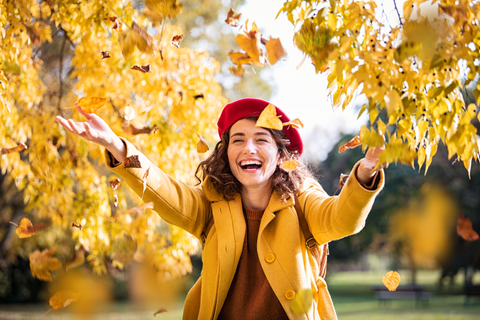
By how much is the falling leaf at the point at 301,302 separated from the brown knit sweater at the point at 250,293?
110 mm

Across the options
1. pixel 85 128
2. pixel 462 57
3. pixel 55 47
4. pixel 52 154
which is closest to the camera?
pixel 462 57

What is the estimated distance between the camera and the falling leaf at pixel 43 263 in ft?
8.10

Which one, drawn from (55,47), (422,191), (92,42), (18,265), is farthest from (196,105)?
(18,265)

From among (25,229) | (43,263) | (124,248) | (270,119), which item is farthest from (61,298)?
(270,119)

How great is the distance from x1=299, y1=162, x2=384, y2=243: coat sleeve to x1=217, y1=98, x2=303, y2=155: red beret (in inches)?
11.5

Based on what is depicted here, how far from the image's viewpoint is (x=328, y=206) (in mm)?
1799

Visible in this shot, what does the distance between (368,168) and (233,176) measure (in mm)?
819

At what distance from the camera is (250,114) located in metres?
2.05

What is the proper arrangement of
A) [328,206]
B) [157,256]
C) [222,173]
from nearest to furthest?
[328,206] < [222,173] < [157,256]

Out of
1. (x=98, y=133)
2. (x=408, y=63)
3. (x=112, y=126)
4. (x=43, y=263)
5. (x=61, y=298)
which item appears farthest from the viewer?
(x=112, y=126)

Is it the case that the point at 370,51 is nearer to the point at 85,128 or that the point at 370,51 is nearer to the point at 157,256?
the point at 85,128

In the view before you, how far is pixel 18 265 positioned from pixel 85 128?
13558mm

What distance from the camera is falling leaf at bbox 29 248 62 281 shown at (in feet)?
8.10

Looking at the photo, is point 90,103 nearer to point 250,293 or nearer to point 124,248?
point 250,293
